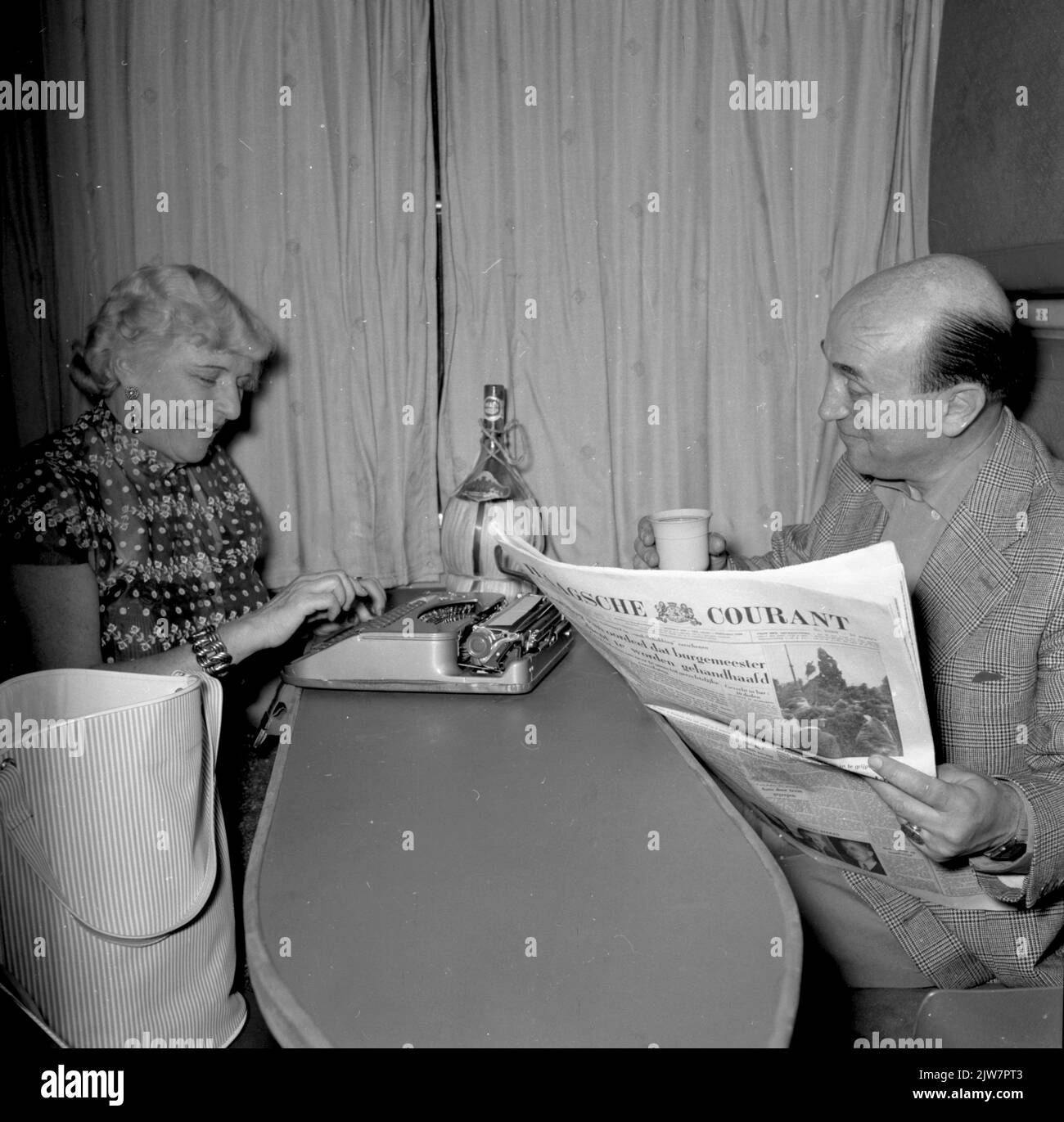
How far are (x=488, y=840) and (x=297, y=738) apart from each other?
0.38m

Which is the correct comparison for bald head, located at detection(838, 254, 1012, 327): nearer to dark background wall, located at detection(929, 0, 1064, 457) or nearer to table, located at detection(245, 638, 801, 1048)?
dark background wall, located at detection(929, 0, 1064, 457)

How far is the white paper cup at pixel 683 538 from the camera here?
5.84 feet

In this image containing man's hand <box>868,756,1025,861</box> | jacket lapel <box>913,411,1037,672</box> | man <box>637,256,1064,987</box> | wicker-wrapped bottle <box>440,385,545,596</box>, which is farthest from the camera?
wicker-wrapped bottle <box>440,385,545,596</box>

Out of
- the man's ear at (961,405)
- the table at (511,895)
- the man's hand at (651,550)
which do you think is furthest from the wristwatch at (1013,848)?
the man's hand at (651,550)

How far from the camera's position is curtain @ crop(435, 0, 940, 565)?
7.39 ft

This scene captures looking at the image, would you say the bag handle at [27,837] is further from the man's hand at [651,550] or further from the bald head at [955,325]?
the bald head at [955,325]

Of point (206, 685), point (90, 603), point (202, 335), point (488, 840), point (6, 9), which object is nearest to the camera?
point (488, 840)

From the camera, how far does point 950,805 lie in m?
1.01

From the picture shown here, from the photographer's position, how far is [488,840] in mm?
A: 1049

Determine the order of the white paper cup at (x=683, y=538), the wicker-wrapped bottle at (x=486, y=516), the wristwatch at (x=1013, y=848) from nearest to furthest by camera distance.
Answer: the wristwatch at (x=1013, y=848), the white paper cup at (x=683, y=538), the wicker-wrapped bottle at (x=486, y=516)

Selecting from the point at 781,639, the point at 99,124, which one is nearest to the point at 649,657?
the point at 781,639

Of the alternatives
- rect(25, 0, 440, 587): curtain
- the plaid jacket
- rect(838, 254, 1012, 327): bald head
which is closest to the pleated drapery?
rect(25, 0, 440, 587): curtain

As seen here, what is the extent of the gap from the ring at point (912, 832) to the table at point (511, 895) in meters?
0.18
